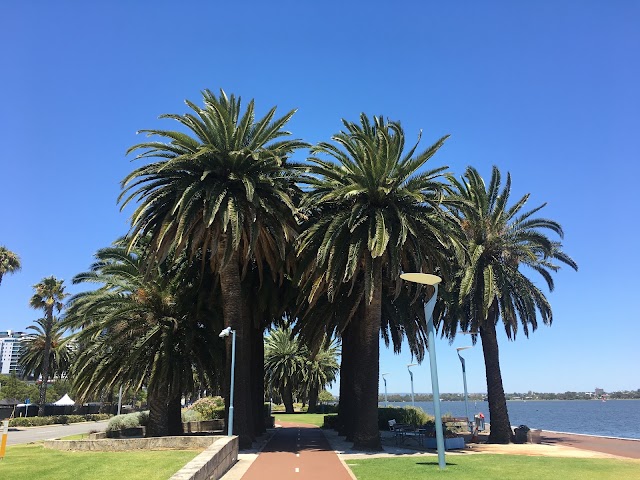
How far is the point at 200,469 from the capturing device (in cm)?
1166

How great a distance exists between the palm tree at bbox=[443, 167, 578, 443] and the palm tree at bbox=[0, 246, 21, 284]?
42543 mm

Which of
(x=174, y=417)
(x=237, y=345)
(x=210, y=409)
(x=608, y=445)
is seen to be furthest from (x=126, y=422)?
(x=608, y=445)

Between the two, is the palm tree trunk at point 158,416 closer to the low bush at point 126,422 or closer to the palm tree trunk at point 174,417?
the palm tree trunk at point 174,417

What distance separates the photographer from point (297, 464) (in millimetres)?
18984

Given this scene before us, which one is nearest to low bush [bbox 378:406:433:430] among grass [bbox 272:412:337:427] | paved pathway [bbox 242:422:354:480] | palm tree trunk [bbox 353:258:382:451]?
grass [bbox 272:412:337:427]

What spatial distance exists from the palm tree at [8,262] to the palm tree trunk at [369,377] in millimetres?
40073

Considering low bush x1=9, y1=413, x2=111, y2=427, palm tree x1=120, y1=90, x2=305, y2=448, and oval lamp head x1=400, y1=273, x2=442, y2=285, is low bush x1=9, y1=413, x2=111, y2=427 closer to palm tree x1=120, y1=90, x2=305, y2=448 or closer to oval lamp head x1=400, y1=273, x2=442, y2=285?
palm tree x1=120, y1=90, x2=305, y2=448

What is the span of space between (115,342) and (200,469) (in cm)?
1729

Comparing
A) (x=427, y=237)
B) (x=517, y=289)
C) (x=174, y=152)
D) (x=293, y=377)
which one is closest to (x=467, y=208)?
(x=427, y=237)

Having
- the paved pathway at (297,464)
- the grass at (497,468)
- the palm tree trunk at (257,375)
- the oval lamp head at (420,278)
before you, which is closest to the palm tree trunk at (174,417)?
the palm tree trunk at (257,375)

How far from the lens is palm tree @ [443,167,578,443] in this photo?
3015 centimetres

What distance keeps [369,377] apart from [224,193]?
11585mm

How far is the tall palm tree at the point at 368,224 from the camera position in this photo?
23500 mm

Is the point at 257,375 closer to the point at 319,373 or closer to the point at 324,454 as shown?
the point at 324,454
